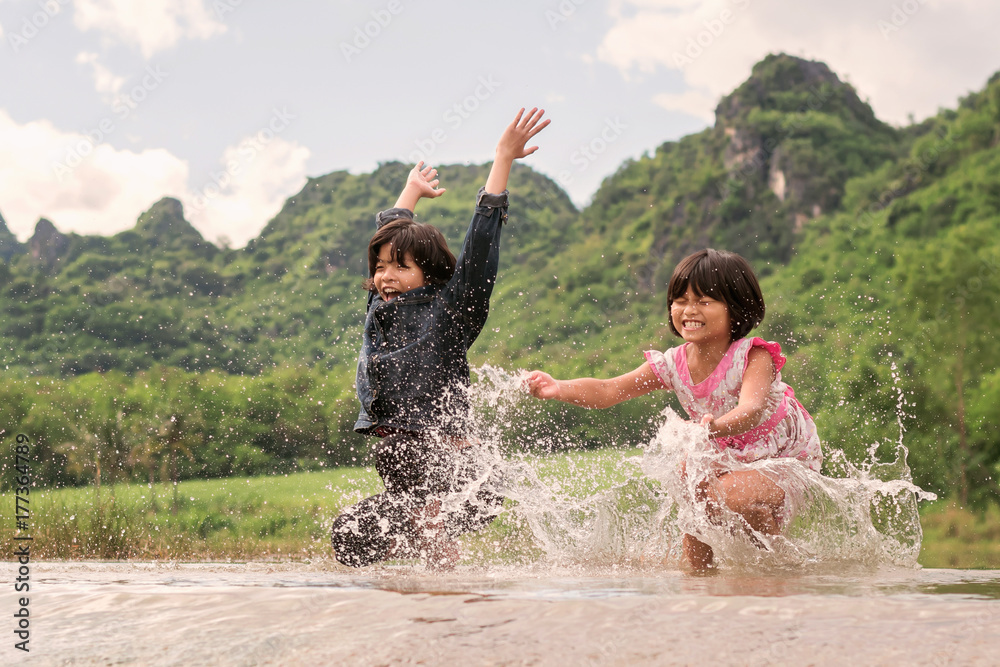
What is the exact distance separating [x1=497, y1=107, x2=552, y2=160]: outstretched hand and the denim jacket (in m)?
0.24

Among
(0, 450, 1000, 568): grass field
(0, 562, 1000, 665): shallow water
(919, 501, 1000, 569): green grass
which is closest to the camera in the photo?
(0, 562, 1000, 665): shallow water

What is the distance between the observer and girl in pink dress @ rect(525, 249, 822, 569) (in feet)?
10.4

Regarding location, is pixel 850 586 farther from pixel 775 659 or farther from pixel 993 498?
pixel 993 498

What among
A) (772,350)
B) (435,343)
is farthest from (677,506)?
(435,343)

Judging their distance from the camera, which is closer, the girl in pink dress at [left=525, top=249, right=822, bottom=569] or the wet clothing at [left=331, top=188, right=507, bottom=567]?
the girl in pink dress at [left=525, top=249, right=822, bottom=569]

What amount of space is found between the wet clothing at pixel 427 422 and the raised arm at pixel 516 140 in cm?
17

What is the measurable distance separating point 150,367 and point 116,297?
614cm

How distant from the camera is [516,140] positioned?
360cm

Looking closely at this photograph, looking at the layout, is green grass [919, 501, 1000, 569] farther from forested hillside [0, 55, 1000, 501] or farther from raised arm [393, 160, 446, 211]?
raised arm [393, 160, 446, 211]

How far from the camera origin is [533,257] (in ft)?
120

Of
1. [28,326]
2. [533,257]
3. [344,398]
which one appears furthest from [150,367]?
[533,257]

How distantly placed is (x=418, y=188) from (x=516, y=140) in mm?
725

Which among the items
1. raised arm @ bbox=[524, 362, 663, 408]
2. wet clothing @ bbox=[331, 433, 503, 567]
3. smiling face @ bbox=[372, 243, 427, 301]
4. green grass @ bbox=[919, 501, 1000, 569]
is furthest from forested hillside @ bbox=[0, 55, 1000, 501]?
smiling face @ bbox=[372, 243, 427, 301]

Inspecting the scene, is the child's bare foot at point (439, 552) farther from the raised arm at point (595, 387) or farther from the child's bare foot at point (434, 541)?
the raised arm at point (595, 387)
